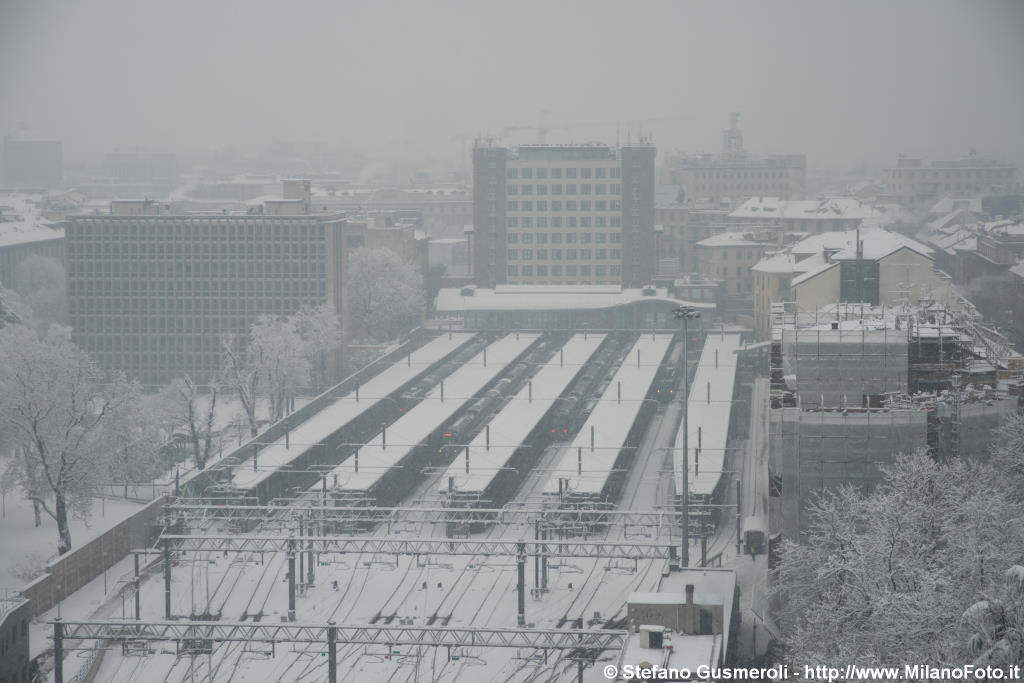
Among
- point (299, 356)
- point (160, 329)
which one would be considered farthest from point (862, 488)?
point (160, 329)

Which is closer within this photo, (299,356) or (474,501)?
(474,501)

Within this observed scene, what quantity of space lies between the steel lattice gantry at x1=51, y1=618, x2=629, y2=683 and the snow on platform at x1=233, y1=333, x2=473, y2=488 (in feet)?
34.8

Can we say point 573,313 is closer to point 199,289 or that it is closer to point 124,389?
point 199,289

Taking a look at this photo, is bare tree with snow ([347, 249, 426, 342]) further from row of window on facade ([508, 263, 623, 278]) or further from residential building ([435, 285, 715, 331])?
row of window on facade ([508, 263, 623, 278])

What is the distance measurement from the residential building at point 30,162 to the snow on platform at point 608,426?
453ft

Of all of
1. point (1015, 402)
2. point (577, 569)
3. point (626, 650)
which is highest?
point (1015, 402)

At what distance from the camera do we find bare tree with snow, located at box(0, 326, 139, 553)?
40.5m

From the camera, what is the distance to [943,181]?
490ft

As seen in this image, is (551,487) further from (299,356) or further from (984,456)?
(299,356)

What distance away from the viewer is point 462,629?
27328mm

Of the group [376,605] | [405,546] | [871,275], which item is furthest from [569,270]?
[405,546]

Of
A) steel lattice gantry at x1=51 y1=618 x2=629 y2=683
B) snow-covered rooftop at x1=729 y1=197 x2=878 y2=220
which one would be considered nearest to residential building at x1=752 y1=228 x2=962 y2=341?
steel lattice gantry at x1=51 y1=618 x2=629 y2=683

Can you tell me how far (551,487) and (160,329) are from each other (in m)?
34.2

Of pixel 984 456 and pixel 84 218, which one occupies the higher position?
pixel 84 218
